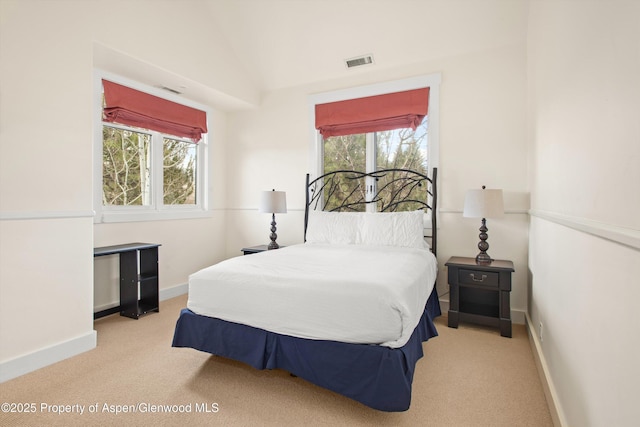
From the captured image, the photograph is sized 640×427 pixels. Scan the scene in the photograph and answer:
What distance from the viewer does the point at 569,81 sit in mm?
1487

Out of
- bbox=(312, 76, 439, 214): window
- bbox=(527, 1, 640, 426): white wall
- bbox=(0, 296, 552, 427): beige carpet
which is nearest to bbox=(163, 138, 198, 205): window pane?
bbox=(312, 76, 439, 214): window

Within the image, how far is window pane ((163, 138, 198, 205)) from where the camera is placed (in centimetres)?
390

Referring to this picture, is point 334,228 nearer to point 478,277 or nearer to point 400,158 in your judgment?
point 400,158

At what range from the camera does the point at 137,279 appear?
3.12 meters

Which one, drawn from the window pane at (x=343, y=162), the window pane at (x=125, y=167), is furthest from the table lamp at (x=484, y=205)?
the window pane at (x=125, y=167)

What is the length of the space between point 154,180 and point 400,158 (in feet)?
9.18

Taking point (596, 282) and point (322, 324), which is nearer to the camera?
point (596, 282)

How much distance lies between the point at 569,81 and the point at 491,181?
1770mm

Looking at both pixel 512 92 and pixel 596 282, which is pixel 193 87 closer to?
pixel 512 92

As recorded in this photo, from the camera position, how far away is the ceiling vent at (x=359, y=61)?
3.55m

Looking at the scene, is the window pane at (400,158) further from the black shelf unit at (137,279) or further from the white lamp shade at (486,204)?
the black shelf unit at (137,279)

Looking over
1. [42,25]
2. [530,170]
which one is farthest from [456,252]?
[42,25]

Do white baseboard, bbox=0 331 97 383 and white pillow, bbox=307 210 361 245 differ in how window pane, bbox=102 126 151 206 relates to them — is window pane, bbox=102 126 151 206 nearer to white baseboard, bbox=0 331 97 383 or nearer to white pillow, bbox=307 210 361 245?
white baseboard, bbox=0 331 97 383

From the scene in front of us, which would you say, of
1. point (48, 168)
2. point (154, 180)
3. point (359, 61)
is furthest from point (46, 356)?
point (359, 61)
